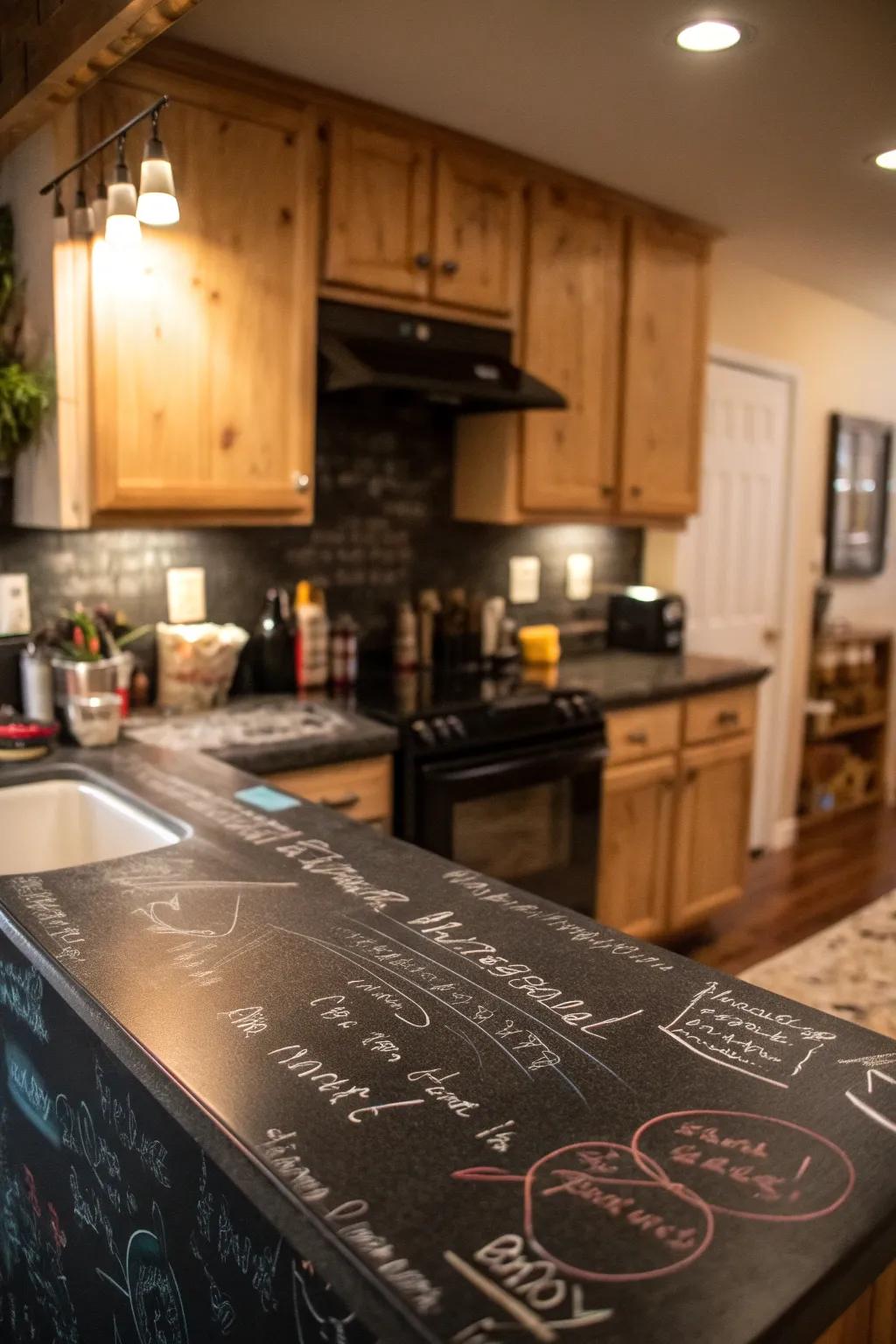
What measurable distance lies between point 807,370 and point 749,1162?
4.45 meters

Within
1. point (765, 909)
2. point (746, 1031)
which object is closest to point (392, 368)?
point (746, 1031)

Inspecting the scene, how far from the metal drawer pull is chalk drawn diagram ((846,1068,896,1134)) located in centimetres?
155

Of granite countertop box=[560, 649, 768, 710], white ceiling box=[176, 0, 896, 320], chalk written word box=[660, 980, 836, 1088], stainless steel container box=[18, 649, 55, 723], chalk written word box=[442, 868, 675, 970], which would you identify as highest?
white ceiling box=[176, 0, 896, 320]

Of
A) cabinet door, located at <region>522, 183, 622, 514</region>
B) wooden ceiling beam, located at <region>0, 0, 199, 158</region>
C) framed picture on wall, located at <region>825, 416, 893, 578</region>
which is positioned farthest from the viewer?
framed picture on wall, located at <region>825, 416, 893, 578</region>

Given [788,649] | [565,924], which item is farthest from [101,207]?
[788,649]

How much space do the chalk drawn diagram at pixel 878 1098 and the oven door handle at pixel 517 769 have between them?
5.49 feet

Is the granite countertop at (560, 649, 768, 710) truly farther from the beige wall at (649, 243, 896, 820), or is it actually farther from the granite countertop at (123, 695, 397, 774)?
the granite countertop at (123, 695, 397, 774)

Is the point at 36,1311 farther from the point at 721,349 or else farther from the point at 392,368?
the point at 721,349

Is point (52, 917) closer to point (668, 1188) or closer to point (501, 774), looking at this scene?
point (668, 1188)

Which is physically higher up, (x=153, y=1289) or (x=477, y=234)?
(x=477, y=234)

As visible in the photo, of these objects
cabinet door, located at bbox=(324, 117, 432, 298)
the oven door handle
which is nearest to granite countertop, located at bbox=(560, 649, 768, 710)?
the oven door handle

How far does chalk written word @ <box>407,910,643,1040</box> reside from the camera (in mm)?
1106

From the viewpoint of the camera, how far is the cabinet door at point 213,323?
2.30 meters

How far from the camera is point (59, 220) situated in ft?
7.04
